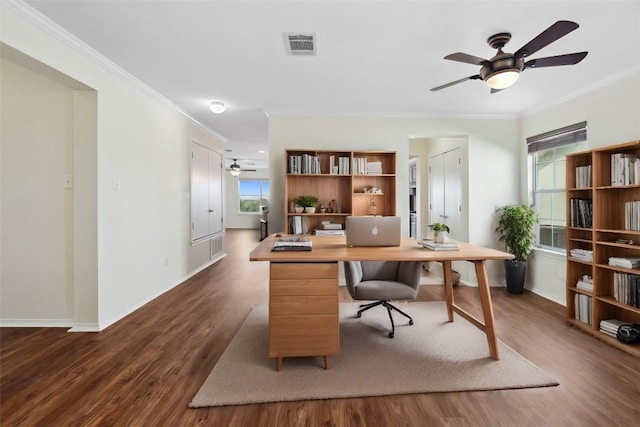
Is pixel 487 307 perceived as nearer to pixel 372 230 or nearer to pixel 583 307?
pixel 372 230

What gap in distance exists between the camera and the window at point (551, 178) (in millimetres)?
3626

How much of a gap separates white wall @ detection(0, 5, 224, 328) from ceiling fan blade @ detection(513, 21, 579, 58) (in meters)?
3.40

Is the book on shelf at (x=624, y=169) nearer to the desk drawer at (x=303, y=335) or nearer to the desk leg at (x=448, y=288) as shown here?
the desk leg at (x=448, y=288)

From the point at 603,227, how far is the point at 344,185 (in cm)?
286

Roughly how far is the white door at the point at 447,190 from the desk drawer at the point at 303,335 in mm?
3303

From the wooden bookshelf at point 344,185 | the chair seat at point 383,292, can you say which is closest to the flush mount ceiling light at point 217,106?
the wooden bookshelf at point 344,185

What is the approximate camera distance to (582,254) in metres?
2.97

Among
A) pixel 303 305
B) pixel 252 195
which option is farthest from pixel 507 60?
pixel 252 195

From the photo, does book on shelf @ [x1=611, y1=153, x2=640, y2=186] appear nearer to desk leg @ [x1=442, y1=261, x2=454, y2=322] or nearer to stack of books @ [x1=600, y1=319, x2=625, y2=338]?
stack of books @ [x1=600, y1=319, x2=625, y2=338]

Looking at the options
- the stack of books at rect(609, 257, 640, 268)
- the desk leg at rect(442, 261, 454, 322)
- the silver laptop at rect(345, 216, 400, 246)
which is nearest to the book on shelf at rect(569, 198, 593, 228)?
the stack of books at rect(609, 257, 640, 268)

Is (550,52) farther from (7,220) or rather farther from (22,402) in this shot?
(7,220)

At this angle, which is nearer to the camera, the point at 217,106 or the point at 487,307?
the point at 487,307

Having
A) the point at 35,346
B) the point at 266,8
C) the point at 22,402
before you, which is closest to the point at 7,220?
the point at 35,346

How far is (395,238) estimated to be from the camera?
95.6 inches
